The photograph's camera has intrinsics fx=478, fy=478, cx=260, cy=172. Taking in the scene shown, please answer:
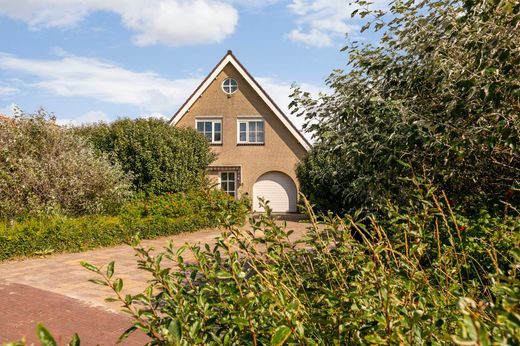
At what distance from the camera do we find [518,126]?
186 inches

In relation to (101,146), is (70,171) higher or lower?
lower

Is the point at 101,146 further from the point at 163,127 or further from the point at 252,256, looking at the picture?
the point at 252,256

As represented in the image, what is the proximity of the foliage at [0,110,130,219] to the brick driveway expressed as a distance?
11.9 feet

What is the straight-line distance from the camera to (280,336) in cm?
180

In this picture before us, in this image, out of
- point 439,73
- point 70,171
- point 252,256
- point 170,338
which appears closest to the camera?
point 170,338

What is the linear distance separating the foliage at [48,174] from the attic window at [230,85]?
10.4 metres

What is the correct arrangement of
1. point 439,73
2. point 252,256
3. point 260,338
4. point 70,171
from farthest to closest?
point 70,171, point 439,73, point 252,256, point 260,338

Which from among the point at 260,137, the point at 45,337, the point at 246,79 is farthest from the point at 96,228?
the point at 246,79

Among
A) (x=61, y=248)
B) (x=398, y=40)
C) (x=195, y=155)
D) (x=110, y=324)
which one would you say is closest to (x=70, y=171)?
(x=61, y=248)

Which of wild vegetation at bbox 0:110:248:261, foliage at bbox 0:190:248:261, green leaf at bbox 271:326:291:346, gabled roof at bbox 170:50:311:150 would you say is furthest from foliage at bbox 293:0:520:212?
gabled roof at bbox 170:50:311:150

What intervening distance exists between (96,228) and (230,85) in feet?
48.5

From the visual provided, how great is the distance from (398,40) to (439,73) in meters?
1.40

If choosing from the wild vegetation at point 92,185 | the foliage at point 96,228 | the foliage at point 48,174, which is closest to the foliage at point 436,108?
the foliage at point 96,228

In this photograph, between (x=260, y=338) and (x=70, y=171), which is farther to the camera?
(x=70, y=171)
